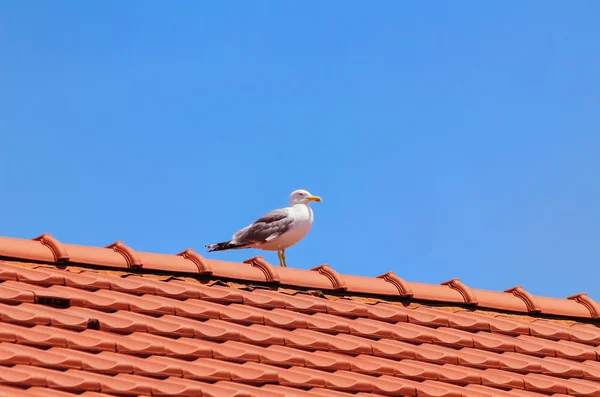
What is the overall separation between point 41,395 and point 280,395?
1.31 metres

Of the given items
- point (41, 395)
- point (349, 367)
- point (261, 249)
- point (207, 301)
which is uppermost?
point (261, 249)

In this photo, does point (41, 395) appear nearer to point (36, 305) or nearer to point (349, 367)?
point (36, 305)

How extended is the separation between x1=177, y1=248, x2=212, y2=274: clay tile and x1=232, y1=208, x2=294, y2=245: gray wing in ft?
15.2

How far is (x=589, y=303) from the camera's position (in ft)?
28.6

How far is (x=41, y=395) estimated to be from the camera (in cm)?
480

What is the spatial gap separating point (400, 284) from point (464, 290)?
1.89 feet

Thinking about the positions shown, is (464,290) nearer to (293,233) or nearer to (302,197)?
(293,233)

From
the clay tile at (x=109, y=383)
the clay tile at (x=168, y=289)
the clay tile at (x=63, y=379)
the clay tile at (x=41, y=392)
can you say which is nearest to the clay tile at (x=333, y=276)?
the clay tile at (x=168, y=289)

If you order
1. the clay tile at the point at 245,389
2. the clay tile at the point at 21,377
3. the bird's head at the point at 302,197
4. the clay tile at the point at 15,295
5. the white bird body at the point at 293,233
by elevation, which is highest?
the bird's head at the point at 302,197

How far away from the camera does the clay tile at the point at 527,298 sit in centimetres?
842

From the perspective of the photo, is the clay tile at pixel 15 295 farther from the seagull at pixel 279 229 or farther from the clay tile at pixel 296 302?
the seagull at pixel 279 229

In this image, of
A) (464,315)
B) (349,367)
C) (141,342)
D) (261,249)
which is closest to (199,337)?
(141,342)

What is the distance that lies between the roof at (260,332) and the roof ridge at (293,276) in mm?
10

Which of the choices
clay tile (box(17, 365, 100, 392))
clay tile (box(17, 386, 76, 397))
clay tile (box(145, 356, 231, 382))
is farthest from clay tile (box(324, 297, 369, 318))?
clay tile (box(17, 386, 76, 397))
